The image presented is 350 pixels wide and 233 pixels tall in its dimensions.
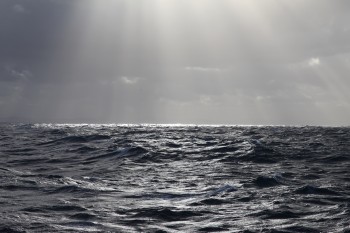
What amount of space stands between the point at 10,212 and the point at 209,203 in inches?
342

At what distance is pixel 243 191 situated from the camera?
912 inches

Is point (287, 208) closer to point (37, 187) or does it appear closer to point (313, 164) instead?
point (37, 187)

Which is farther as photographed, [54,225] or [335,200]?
[335,200]

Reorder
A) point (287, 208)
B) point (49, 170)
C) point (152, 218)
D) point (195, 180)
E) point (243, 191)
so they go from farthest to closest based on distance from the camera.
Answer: point (49, 170)
point (195, 180)
point (243, 191)
point (287, 208)
point (152, 218)

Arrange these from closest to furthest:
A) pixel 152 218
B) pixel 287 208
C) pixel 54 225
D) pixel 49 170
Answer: pixel 54 225 < pixel 152 218 < pixel 287 208 < pixel 49 170

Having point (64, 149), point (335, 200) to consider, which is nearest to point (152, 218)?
point (335, 200)

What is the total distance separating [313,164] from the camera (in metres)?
34.2

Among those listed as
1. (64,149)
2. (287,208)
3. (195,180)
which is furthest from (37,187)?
(64,149)

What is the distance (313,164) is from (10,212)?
918 inches

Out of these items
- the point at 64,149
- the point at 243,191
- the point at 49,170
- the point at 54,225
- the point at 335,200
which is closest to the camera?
the point at 54,225

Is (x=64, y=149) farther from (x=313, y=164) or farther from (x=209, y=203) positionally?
(x=209, y=203)

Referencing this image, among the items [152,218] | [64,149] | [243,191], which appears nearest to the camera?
[152,218]

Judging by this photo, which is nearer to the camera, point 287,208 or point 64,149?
point 287,208

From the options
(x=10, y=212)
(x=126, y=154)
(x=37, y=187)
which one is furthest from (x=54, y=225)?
(x=126, y=154)
